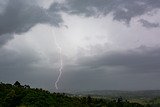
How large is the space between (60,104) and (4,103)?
33.4 m

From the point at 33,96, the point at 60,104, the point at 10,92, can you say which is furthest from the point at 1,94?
the point at 60,104

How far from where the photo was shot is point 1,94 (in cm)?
19800

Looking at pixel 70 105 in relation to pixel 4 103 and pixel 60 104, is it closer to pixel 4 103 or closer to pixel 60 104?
pixel 60 104

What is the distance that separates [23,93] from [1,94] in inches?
569

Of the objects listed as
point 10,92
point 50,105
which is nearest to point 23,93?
point 10,92

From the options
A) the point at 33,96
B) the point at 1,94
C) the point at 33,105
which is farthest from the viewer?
the point at 1,94

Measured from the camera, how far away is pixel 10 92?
19425 cm

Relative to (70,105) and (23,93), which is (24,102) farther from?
(70,105)

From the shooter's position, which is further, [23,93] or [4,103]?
[23,93]

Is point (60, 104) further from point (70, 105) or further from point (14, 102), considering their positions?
point (14, 102)

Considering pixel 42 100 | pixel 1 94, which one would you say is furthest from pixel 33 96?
pixel 1 94

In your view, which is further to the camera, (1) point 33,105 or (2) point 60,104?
(2) point 60,104

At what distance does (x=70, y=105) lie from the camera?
19738 cm

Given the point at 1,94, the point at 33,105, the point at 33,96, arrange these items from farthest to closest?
the point at 1,94
the point at 33,96
the point at 33,105
